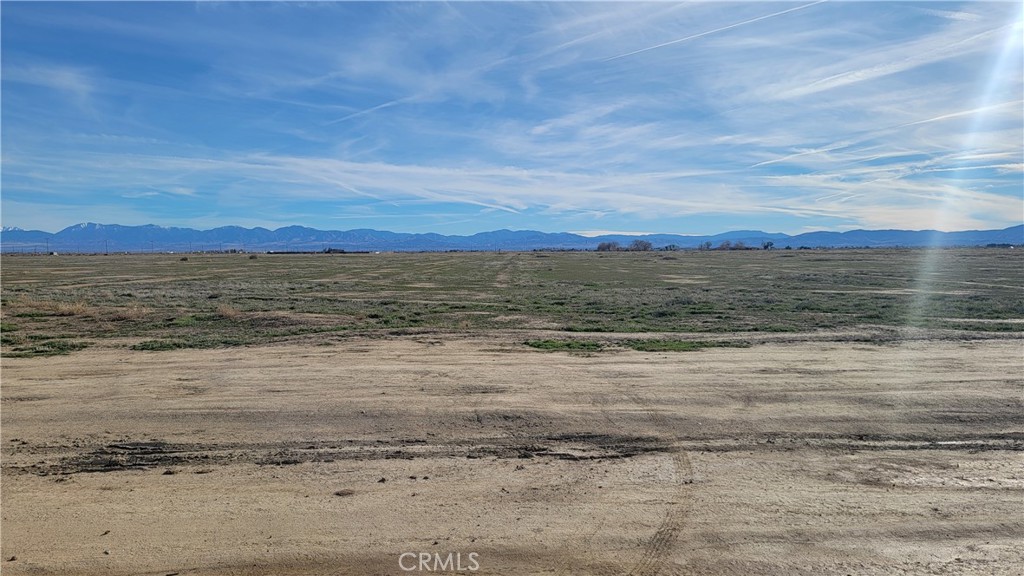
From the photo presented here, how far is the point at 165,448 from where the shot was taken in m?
8.27

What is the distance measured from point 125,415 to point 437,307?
1730 cm

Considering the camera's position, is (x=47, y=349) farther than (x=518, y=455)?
Yes

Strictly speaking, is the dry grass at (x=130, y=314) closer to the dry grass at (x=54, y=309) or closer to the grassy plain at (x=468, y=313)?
the grassy plain at (x=468, y=313)

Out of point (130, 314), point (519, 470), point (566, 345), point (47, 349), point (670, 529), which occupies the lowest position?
point (670, 529)

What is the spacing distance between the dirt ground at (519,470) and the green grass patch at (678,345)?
2311 mm

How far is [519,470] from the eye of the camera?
25.0ft

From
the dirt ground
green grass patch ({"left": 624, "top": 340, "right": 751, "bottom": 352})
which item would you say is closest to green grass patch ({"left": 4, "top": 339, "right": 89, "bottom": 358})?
the dirt ground

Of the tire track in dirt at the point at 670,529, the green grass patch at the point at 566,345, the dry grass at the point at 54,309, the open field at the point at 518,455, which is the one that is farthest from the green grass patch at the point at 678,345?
the dry grass at the point at 54,309

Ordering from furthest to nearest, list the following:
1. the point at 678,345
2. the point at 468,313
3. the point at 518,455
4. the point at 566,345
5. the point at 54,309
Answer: the point at 468,313 < the point at 54,309 < the point at 566,345 < the point at 678,345 < the point at 518,455

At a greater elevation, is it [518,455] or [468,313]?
[468,313]

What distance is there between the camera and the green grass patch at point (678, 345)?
600 inches

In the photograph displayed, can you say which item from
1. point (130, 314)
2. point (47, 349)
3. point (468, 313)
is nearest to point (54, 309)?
point (130, 314)

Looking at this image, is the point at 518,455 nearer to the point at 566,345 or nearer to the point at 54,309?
the point at 566,345

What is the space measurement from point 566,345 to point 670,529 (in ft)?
32.6
